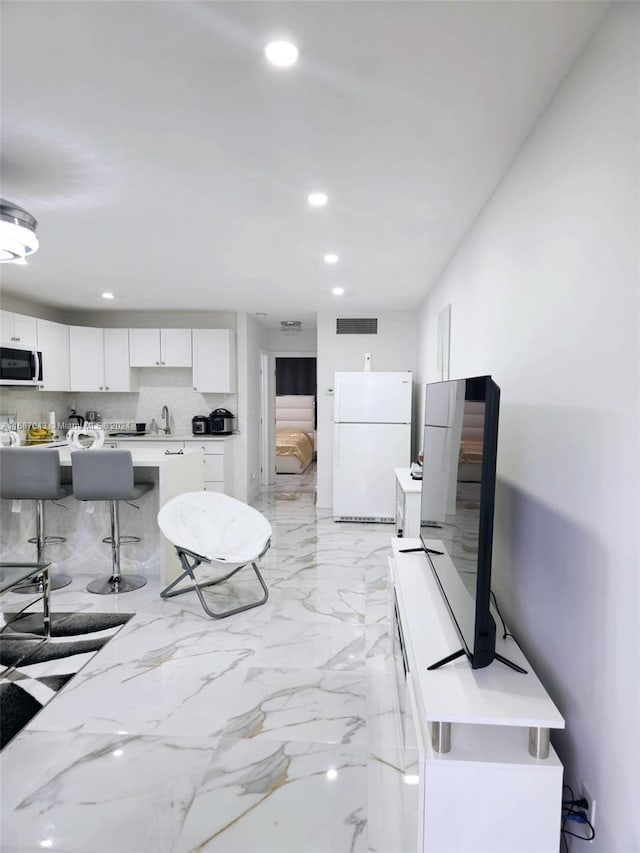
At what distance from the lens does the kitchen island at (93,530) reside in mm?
3885

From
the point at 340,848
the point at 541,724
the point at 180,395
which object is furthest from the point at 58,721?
the point at 180,395

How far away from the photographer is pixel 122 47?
1.45 meters

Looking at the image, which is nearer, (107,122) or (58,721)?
(107,122)

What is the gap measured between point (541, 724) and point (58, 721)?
1993mm

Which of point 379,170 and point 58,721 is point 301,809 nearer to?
point 58,721

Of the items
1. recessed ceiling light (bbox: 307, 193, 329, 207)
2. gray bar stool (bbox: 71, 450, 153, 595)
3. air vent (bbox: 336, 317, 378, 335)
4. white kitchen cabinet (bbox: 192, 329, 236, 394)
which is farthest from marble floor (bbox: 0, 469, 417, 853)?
air vent (bbox: 336, 317, 378, 335)

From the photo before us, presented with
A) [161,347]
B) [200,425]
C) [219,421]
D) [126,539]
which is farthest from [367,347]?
[126,539]

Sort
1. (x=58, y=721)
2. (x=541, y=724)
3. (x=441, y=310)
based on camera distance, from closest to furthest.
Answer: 1. (x=541, y=724)
2. (x=58, y=721)
3. (x=441, y=310)

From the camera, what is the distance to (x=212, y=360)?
6.07m

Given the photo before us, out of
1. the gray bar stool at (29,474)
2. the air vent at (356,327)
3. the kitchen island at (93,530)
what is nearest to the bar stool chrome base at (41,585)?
the gray bar stool at (29,474)

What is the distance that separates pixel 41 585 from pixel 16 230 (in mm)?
2484

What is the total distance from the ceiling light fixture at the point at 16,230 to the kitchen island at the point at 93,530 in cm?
183

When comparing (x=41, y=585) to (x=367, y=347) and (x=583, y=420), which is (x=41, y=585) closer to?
(x=583, y=420)

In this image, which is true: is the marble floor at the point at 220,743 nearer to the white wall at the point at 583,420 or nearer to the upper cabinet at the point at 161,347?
the white wall at the point at 583,420
